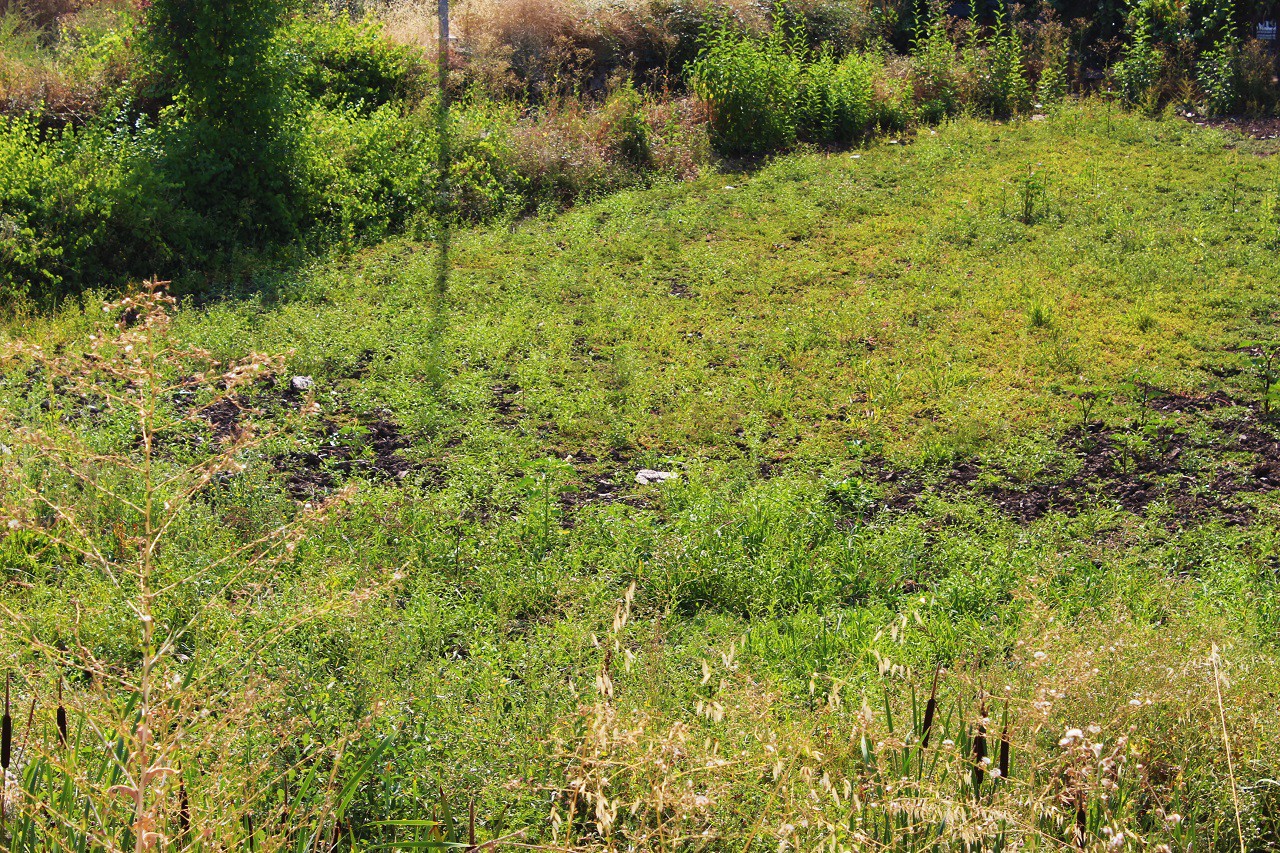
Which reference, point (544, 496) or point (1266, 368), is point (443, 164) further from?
point (1266, 368)

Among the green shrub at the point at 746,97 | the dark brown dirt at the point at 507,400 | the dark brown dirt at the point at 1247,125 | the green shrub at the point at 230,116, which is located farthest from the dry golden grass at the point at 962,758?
the dark brown dirt at the point at 1247,125

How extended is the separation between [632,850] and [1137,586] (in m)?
3.53

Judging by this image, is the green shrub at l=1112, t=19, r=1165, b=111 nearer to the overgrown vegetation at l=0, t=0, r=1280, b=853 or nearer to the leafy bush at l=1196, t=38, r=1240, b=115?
the overgrown vegetation at l=0, t=0, r=1280, b=853

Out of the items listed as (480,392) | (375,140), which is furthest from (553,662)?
(375,140)

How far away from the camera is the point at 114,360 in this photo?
7.30ft

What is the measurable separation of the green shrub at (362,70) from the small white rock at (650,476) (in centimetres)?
776

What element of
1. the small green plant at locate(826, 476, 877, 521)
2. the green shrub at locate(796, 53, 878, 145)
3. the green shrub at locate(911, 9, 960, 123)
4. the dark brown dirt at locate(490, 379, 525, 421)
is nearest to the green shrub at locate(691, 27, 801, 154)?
the green shrub at locate(796, 53, 878, 145)

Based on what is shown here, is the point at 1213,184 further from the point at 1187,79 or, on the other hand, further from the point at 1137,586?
the point at 1137,586

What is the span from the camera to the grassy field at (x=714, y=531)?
256 centimetres

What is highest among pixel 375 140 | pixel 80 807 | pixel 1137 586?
pixel 375 140

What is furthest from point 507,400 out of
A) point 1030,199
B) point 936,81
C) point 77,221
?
point 936,81

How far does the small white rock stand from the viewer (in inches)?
238

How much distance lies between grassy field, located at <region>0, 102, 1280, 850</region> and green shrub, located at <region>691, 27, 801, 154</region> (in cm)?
179

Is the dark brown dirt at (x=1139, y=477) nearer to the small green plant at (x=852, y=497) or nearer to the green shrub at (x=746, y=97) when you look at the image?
the small green plant at (x=852, y=497)
